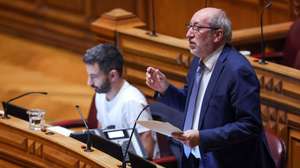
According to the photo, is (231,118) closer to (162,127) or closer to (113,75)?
(162,127)

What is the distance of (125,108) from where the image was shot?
13.5 feet

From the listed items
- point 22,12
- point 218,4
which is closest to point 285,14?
point 218,4

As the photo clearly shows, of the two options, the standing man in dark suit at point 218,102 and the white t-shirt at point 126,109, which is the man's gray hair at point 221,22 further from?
the white t-shirt at point 126,109

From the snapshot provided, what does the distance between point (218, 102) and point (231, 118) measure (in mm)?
82

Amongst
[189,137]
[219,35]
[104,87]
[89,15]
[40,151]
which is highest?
[219,35]

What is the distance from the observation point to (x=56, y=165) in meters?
3.78

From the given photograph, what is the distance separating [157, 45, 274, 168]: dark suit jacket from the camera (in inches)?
127

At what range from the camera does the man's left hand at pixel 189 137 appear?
3.15m

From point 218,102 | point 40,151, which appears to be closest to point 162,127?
point 218,102

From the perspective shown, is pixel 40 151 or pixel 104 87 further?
pixel 104 87

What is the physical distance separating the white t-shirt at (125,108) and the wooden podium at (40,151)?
1.29 feet

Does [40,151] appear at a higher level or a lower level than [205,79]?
lower

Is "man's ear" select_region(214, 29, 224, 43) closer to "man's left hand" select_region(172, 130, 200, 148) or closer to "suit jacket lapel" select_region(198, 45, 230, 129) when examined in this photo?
"suit jacket lapel" select_region(198, 45, 230, 129)

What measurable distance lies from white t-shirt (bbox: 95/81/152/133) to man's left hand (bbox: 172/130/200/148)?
2.74ft
